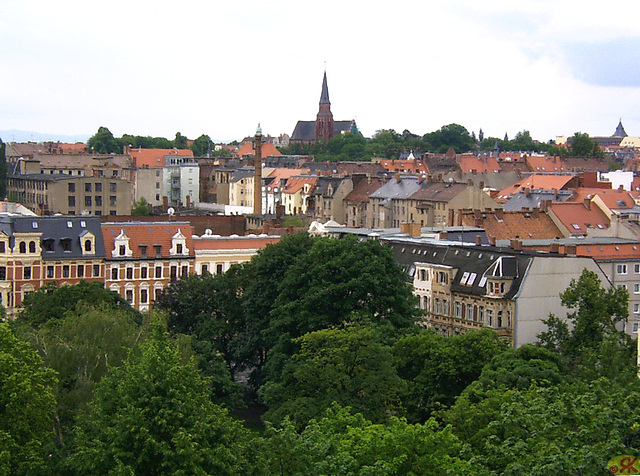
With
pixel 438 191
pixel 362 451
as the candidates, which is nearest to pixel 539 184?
pixel 438 191

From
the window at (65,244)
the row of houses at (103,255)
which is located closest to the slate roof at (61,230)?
the row of houses at (103,255)

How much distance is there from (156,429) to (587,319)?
32.5m

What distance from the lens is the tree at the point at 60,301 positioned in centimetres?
6825

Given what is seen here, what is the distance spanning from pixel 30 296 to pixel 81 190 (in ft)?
206

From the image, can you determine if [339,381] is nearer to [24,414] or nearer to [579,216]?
[24,414]

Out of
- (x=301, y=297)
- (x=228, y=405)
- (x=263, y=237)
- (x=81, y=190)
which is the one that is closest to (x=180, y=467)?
(x=228, y=405)

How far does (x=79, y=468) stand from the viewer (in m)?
37.1

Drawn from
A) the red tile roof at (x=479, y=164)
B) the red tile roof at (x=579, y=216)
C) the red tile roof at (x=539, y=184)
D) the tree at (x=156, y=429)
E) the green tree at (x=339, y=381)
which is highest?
the red tile roof at (x=479, y=164)

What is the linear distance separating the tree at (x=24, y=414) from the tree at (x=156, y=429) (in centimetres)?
173

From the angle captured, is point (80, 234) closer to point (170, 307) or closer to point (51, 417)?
point (170, 307)

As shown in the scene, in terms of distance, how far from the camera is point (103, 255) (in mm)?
87875

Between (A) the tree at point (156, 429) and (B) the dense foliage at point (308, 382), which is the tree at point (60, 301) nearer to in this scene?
(B) the dense foliage at point (308, 382)

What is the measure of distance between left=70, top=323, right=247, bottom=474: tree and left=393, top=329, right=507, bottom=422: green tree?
17.6m

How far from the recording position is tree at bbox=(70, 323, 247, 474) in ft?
119
